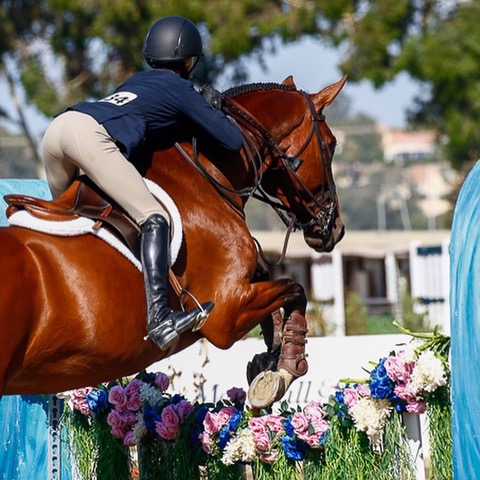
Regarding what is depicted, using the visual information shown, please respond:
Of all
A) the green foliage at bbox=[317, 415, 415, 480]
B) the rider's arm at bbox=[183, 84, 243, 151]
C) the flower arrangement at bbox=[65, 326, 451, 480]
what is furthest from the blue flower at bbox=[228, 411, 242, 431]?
the rider's arm at bbox=[183, 84, 243, 151]

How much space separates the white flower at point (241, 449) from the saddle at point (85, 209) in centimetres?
134

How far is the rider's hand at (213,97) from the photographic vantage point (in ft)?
19.0

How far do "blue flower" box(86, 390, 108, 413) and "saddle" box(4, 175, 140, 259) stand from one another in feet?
5.60

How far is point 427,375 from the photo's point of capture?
5406mm

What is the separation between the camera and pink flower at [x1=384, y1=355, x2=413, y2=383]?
5543 millimetres

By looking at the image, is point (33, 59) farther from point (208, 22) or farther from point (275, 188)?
point (275, 188)

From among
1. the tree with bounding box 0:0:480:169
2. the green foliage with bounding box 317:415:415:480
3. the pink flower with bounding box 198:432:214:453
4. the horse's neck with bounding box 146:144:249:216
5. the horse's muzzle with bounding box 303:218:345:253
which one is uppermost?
the tree with bounding box 0:0:480:169

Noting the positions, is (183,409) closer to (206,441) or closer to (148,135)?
(206,441)

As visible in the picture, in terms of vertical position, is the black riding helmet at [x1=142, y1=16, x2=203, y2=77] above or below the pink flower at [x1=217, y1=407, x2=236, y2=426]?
above

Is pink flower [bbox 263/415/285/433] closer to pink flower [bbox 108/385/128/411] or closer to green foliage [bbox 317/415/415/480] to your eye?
green foliage [bbox 317/415/415/480]

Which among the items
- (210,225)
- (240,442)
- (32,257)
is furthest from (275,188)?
(32,257)

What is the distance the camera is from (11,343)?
15.4ft

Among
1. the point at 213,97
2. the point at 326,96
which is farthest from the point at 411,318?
the point at 213,97

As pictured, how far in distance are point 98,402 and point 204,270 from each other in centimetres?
159
